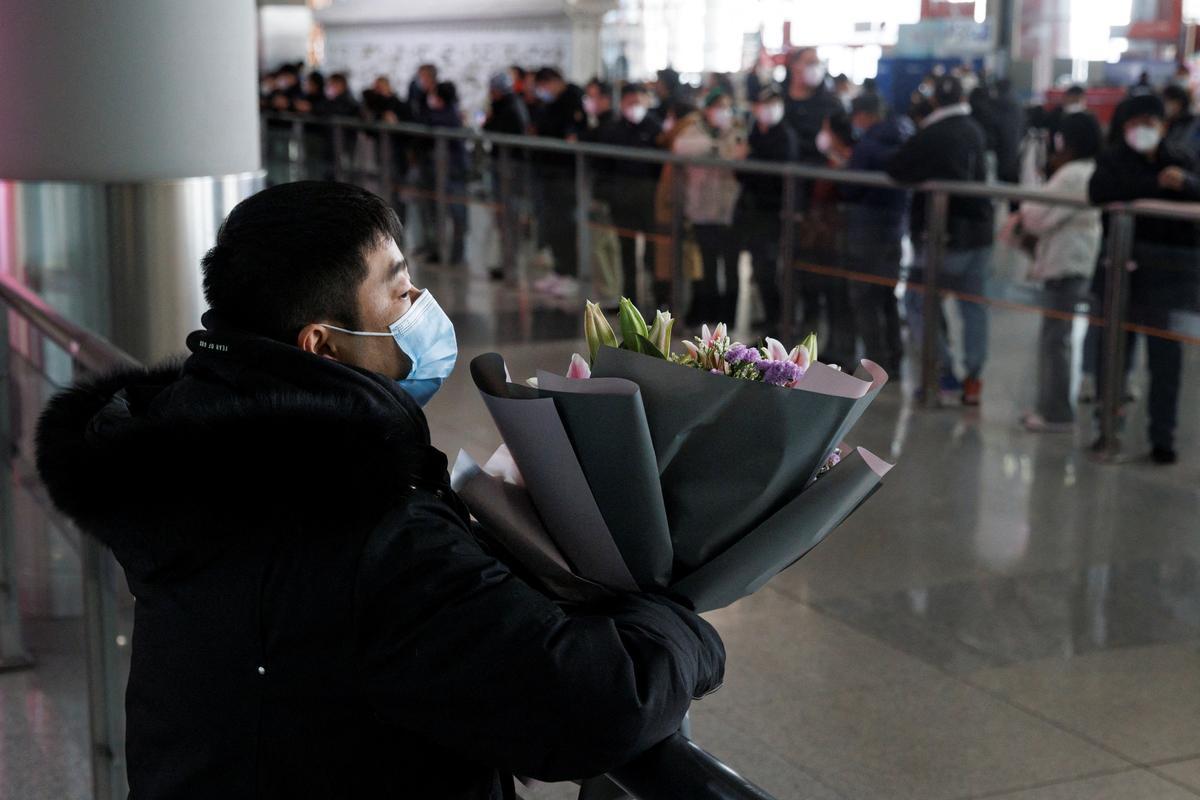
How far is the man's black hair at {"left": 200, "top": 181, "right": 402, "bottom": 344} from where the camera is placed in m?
1.55

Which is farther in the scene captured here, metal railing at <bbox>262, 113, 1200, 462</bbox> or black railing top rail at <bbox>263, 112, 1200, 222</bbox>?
metal railing at <bbox>262, 113, 1200, 462</bbox>

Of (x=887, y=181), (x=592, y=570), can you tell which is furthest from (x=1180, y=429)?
(x=592, y=570)

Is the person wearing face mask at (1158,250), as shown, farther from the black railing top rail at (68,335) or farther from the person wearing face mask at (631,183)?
the black railing top rail at (68,335)

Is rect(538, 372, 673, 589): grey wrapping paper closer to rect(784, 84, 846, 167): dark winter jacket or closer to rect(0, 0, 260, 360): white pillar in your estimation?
rect(0, 0, 260, 360): white pillar

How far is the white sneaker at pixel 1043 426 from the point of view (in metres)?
7.66

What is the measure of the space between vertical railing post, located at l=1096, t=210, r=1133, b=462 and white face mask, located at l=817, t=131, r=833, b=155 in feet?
11.0

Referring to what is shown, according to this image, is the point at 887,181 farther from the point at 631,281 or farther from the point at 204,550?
the point at 204,550

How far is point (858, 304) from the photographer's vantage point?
880 cm

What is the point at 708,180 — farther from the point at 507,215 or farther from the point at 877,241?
the point at 507,215

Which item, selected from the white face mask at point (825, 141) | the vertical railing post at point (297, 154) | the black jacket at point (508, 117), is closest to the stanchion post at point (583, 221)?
the white face mask at point (825, 141)

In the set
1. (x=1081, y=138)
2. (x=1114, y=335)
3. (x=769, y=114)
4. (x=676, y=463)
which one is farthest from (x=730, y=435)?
(x=769, y=114)

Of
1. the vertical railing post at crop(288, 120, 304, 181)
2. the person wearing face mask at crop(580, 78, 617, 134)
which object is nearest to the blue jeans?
the person wearing face mask at crop(580, 78, 617, 134)

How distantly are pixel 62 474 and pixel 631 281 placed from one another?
30.3 feet

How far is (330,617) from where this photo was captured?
4.78 ft
